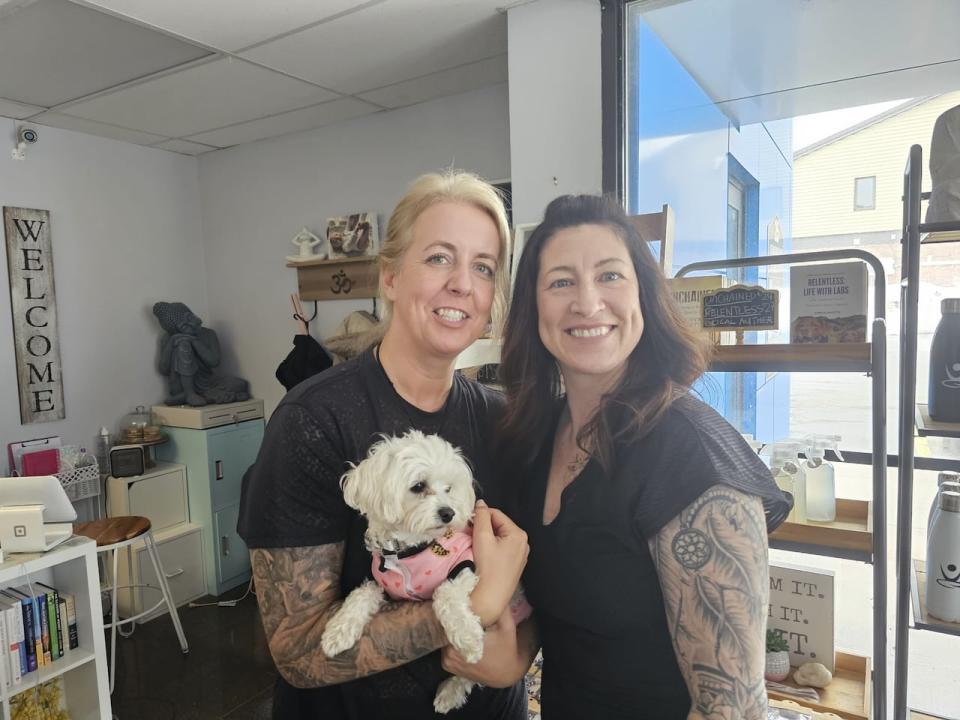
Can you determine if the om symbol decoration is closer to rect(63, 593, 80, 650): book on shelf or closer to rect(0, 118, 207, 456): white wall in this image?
rect(0, 118, 207, 456): white wall

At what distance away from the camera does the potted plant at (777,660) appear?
5.68ft

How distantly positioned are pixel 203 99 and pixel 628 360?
2.93 m

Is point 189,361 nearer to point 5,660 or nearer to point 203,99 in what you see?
point 203,99

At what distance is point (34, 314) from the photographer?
11.7ft

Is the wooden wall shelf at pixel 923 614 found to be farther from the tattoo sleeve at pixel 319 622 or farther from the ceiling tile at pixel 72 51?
the ceiling tile at pixel 72 51

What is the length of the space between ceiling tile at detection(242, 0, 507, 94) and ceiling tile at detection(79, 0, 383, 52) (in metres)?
0.08

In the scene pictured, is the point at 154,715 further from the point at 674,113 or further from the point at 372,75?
the point at 674,113

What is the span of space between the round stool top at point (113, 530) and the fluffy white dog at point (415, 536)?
251cm

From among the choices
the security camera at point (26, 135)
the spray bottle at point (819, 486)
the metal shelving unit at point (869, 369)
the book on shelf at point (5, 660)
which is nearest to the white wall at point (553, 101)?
the metal shelving unit at point (869, 369)

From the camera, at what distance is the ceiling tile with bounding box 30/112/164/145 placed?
3.48m

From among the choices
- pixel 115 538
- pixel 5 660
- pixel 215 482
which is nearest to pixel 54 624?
pixel 5 660

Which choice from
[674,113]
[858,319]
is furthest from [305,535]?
[674,113]

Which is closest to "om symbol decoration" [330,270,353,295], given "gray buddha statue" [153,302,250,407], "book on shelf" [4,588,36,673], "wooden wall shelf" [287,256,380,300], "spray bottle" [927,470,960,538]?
"wooden wall shelf" [287,256,380,300]

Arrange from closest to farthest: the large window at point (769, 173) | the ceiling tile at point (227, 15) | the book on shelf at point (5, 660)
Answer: the large window at point (769, 173) < the ceiling tile at point (227, 15) < the book on shelf at point (5, 660)
